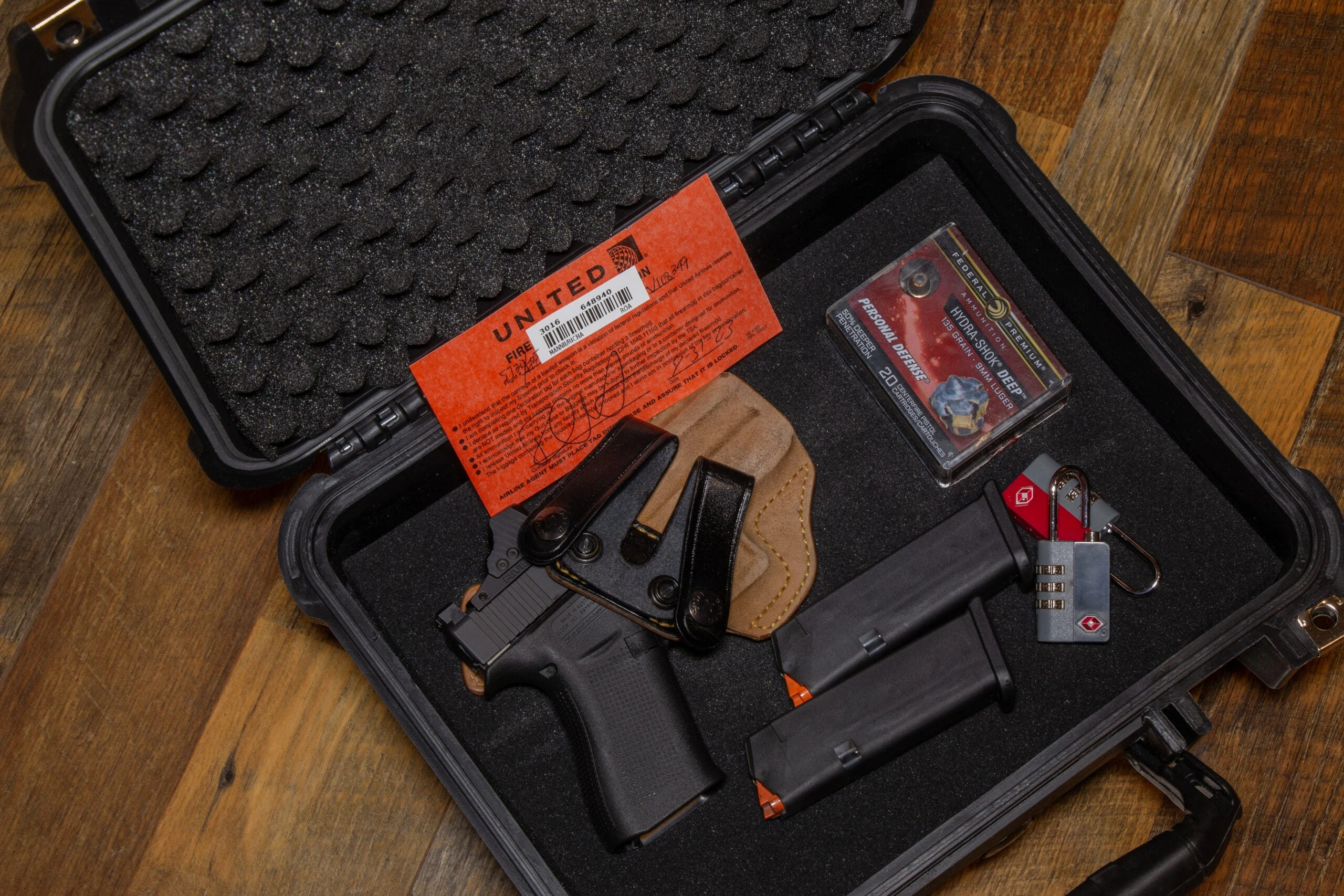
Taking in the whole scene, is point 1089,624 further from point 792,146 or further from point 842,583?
point 792,146

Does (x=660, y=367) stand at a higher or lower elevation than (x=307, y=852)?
higher

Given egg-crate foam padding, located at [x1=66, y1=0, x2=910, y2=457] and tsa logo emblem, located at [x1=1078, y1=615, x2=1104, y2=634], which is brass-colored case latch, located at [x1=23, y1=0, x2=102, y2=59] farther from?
tsa logo emblem, located at [x1=1078, y1=615, x2=1104, y2=634]

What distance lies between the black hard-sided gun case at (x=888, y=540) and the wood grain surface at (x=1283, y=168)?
29cm

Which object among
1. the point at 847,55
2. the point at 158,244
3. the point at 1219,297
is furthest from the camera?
the point at 1219,297

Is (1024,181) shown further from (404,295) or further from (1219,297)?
(404,295)

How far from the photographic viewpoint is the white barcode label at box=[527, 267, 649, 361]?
3.65ft

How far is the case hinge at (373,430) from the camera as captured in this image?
1097mm

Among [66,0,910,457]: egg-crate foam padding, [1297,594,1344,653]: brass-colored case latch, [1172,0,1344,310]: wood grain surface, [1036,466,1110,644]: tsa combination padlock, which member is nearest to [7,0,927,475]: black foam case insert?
[66,0,910,457]: egg-crate foam padding

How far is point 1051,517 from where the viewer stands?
3.75 feet

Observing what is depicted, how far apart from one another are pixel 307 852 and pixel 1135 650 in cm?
106

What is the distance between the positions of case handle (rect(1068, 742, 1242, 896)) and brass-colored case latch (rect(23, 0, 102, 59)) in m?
1.30

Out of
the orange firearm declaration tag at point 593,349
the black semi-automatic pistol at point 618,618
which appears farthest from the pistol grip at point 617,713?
the orange firearm declaration tag at point 593,349

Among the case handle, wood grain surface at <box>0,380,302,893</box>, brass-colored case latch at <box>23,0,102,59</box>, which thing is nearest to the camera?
brass-colored case latch at <box>23,0,102,59</box>

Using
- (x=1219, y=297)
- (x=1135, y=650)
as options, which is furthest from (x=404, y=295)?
(x=1219, y=297)
